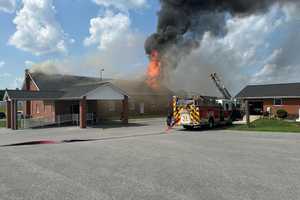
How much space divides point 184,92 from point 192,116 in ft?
78.2

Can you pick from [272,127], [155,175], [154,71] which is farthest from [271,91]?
[155,175]

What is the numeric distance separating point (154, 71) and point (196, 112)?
1789 centimetres

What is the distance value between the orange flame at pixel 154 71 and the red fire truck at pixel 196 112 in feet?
45.4

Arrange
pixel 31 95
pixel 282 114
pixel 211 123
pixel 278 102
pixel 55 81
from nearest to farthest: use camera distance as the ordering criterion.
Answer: pixel 211 123 → pixel 31 95 → pixel 282 114 → pixel 278 102 → pixel 55 81

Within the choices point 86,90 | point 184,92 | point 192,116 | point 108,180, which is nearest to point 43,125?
point 86,90

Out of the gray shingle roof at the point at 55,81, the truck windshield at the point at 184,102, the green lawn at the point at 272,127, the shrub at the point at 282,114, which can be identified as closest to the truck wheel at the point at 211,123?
the green lawn at the point at 272,127

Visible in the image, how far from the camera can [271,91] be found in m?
37.7

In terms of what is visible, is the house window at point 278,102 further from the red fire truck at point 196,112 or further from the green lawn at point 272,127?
the red fire truck at point 196,112

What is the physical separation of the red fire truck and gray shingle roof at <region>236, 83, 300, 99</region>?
13.1 meters

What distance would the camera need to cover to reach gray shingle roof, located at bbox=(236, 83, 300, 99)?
3573 centimetres

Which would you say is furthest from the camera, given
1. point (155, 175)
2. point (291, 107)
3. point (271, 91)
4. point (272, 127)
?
point (271, 91)

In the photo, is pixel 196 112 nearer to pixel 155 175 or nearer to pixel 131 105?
pixel 155 175

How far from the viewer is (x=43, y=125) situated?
31281mm

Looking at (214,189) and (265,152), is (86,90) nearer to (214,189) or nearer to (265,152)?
(265,152)
